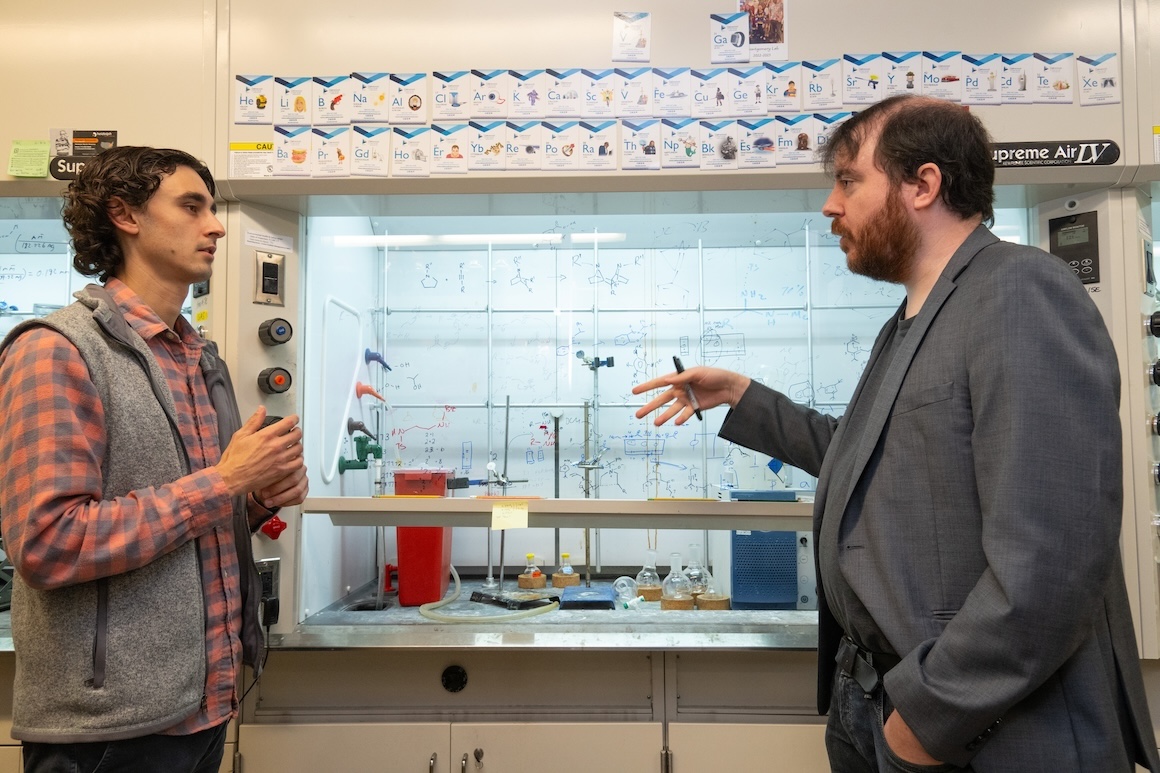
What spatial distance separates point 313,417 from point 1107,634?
2120mm

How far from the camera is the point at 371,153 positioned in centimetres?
201

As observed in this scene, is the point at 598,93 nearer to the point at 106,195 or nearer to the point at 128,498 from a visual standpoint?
the point at 106,195

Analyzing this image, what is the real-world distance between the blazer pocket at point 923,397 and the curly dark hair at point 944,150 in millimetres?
360

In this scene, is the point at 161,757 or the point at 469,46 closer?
the point at 161,757

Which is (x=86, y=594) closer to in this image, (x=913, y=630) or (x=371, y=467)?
(x=913, y=630)

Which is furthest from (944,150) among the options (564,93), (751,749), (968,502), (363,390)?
Answer: (363,390)

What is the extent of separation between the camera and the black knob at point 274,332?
2.12 meters

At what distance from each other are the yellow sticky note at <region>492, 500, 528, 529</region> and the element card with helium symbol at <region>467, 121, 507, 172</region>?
91 centimetres

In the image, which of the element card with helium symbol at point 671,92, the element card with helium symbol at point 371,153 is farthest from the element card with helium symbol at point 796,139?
the element card with helium symbol at point 371,153

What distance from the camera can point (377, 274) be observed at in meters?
3.06

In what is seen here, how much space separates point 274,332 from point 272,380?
0.45 ft

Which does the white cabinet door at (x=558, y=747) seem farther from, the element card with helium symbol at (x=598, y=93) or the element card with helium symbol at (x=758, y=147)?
the element card with helium symbol at (x=598, y=93)

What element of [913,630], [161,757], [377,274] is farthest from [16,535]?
[377,274]

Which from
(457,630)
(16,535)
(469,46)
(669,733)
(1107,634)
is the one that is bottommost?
(669,733)
